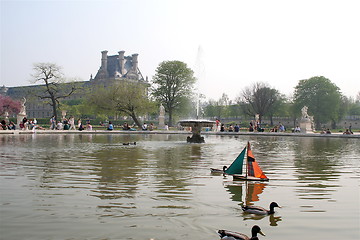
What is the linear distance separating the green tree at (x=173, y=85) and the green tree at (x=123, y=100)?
36.2ft

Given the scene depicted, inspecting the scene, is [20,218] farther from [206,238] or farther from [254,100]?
[254,100]

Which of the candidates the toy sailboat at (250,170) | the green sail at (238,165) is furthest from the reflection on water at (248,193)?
the green sail at (238,165)

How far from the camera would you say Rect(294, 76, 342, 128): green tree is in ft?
235

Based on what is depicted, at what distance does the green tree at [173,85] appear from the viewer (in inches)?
2613

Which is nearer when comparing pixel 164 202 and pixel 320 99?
pixel 164 202

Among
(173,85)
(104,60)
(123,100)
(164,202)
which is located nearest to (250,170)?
(164,202)

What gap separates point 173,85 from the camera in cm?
6694

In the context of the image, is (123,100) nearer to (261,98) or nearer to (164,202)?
(261,98)

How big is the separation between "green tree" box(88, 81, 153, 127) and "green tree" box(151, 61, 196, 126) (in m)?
11.0

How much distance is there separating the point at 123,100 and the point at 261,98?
37.3 metres

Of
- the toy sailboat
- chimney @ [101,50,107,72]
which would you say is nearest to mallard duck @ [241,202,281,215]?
the toy sailboat

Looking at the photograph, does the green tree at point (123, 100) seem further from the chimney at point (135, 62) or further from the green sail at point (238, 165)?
the chimney at point (135, 62)

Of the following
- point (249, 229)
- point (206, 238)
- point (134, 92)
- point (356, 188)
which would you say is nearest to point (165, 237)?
point (206, 238)

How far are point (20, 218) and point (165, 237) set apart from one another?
240cm
